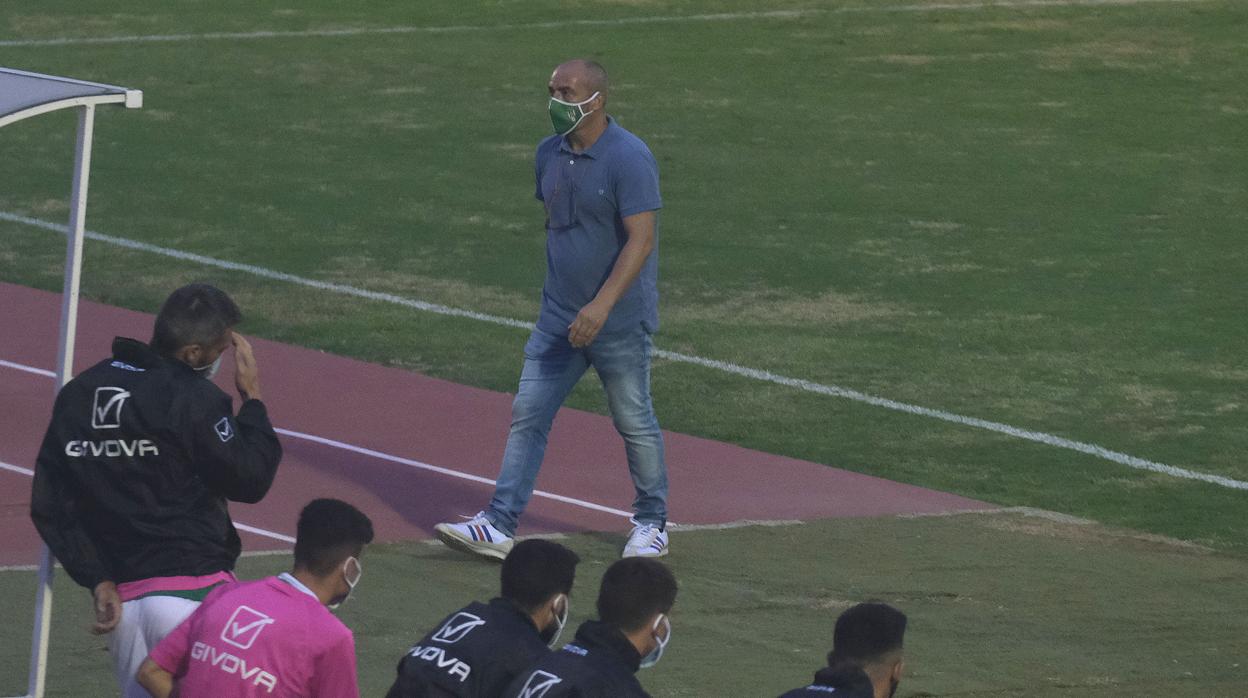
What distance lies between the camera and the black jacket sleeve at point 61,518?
19.8 feet

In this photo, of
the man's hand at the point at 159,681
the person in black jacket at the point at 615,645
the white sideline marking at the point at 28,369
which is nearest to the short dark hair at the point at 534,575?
the person in black jacket at the point at 615,645

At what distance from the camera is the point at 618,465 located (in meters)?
12.0

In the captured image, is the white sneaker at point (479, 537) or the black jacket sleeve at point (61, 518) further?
the white sneaker at point (479, 537)

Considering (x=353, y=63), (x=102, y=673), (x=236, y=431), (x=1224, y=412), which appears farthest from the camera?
(x=353, y=63)

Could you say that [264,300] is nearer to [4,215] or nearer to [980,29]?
[4,215]

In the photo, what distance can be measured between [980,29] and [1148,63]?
326 centimetres

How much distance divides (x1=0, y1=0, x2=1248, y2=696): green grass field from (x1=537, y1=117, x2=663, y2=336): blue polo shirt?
1.28m

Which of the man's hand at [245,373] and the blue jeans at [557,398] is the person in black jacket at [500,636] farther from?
the blue jeans at [557,398]

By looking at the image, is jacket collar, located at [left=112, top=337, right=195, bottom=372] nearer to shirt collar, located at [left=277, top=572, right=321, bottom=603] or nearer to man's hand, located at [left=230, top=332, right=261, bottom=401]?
man's hand, located at [left=230, top=332, right=261, bottom=401]

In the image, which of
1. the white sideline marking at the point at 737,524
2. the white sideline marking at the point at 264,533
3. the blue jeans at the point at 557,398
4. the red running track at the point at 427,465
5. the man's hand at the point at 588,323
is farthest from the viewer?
the red running track at the point at 427,465

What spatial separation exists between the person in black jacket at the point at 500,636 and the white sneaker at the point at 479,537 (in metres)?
4.18

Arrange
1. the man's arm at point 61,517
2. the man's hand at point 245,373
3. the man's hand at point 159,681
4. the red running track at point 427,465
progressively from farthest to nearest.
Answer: the red running track at point 427,465 → the man's hand at point 245,373 → the man's arm at point 61,517 → the man's hand at point 159,681

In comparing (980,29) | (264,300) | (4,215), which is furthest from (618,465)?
(980,29)

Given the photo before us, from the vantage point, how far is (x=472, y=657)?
5242 millimetres
